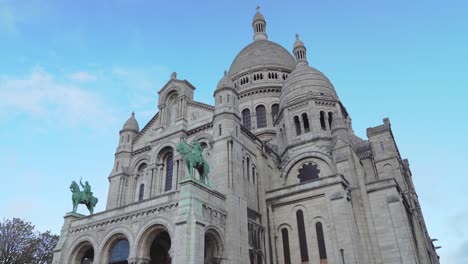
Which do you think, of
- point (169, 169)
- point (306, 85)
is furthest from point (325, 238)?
point (306, 85)

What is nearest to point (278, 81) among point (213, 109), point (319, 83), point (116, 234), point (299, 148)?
point (319, 83)

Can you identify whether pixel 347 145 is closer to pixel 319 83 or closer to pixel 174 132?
pixel 319 83

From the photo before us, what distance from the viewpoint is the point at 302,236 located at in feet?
88.4

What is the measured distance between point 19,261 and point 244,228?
2501 cm

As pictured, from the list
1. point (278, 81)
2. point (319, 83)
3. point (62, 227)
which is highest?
point (278, 81)

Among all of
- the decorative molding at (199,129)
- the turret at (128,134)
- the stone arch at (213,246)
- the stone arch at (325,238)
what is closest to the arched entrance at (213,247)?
the stone arch at (213,246)

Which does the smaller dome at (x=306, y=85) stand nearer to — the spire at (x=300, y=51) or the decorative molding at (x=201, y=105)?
the spire at (x=300, y=51)

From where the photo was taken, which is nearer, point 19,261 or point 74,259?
point 74,259

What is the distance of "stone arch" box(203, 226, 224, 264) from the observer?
2212 cm

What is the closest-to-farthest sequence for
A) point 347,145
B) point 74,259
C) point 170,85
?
point 74,259
point 347,145
point 170,85

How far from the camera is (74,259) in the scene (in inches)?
1000

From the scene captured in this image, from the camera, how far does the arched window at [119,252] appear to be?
917 inches

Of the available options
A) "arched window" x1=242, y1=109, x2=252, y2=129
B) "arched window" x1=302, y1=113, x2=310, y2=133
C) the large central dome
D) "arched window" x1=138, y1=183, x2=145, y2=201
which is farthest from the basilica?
the large central dome

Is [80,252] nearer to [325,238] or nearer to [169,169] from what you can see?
[169,169]
